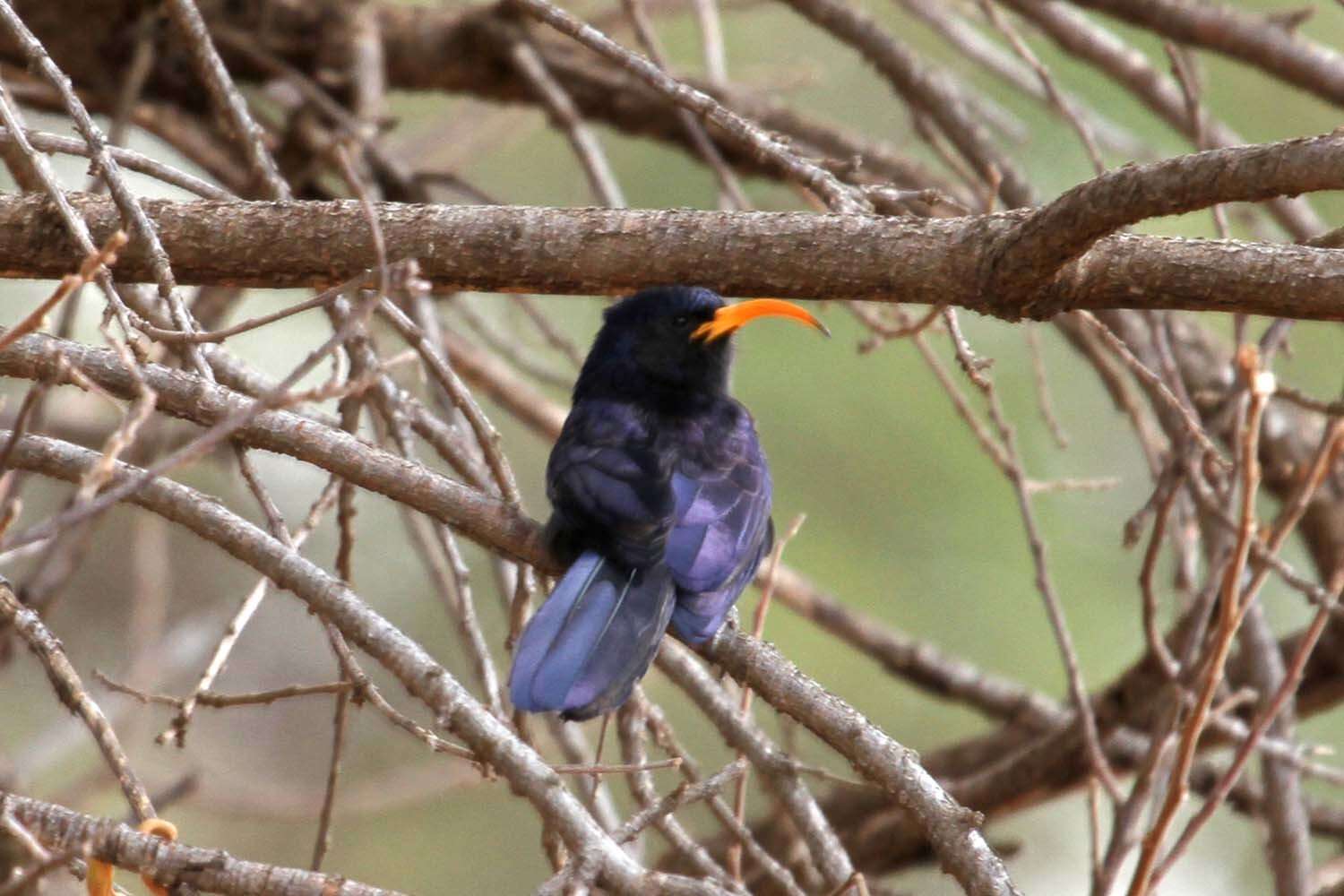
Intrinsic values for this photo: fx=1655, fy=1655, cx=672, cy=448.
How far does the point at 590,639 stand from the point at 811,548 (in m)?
4.97

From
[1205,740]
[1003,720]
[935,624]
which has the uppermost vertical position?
[935,624]

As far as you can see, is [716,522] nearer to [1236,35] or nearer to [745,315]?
[745,315]

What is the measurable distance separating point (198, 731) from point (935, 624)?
3874 millimetres

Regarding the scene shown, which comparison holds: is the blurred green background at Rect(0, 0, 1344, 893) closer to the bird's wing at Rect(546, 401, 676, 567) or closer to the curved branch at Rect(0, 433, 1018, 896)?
the bird's wing at Rect(546, 401, 676, 567)

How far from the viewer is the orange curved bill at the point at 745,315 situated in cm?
336

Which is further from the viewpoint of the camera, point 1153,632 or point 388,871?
point 388,871

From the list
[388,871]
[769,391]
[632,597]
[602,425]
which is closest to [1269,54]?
[602,425]

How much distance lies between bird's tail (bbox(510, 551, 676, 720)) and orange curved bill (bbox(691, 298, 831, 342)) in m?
0.59

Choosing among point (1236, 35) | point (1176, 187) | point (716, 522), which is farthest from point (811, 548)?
point (1176, 187)

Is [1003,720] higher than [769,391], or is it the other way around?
[769,391]

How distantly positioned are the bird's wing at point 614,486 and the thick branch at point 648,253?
0.65m

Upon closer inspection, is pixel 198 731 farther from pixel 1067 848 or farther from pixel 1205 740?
pixel 1205 740

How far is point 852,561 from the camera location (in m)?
7.91

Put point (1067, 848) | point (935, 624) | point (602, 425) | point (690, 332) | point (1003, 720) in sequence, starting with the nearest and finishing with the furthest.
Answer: point (602, 425)
point (690, 332)
point (1003, 720)
point (935, 624)
point (1067, 848)
